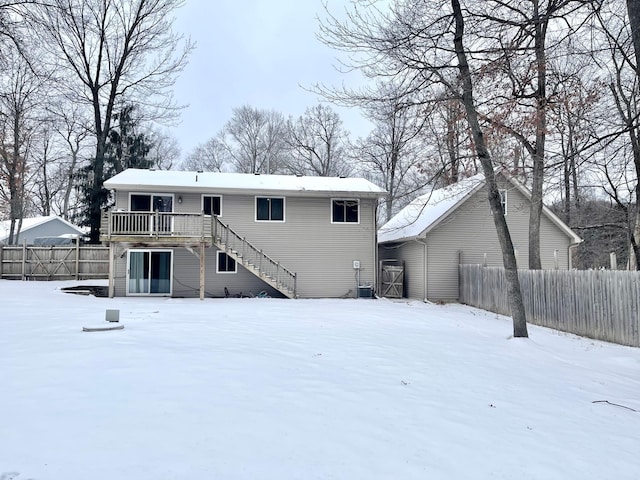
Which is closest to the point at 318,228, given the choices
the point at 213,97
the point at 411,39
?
the point at 411,39

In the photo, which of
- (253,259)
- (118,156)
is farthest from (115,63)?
(253,259)

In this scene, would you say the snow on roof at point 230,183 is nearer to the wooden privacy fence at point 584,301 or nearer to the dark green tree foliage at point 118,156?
the wooden privacy fence at point 584,301

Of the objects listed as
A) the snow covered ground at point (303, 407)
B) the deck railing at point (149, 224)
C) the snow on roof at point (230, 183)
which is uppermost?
the snow on roof at point (230, 183)

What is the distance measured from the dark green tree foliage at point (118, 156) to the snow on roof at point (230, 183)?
7488 mm

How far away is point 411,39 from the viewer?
8023mm

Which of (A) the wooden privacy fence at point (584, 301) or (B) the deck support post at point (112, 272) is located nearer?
(A) the wooden privacy fence at point (584, 301)

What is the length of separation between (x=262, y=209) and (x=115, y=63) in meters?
14.8

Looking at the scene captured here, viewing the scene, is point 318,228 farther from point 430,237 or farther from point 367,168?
point 367,168

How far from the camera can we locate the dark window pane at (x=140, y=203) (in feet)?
54.3

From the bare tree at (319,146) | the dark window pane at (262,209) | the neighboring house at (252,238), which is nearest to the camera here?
the neighboring house at (252,238)

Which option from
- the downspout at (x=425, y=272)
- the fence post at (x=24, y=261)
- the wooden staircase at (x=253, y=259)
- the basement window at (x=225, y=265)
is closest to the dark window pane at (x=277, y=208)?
the wooden staircase at (x=253, y=259)

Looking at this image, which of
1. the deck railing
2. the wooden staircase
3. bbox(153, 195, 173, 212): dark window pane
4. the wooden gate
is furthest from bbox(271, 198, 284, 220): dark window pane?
the wooden gate

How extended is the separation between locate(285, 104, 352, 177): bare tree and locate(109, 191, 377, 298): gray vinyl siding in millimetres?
16311

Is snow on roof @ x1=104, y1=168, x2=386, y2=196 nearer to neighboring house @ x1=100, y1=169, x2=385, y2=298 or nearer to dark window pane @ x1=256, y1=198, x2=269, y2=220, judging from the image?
neighboring house @ x1=100, y1=169, x2=385, y2=298
